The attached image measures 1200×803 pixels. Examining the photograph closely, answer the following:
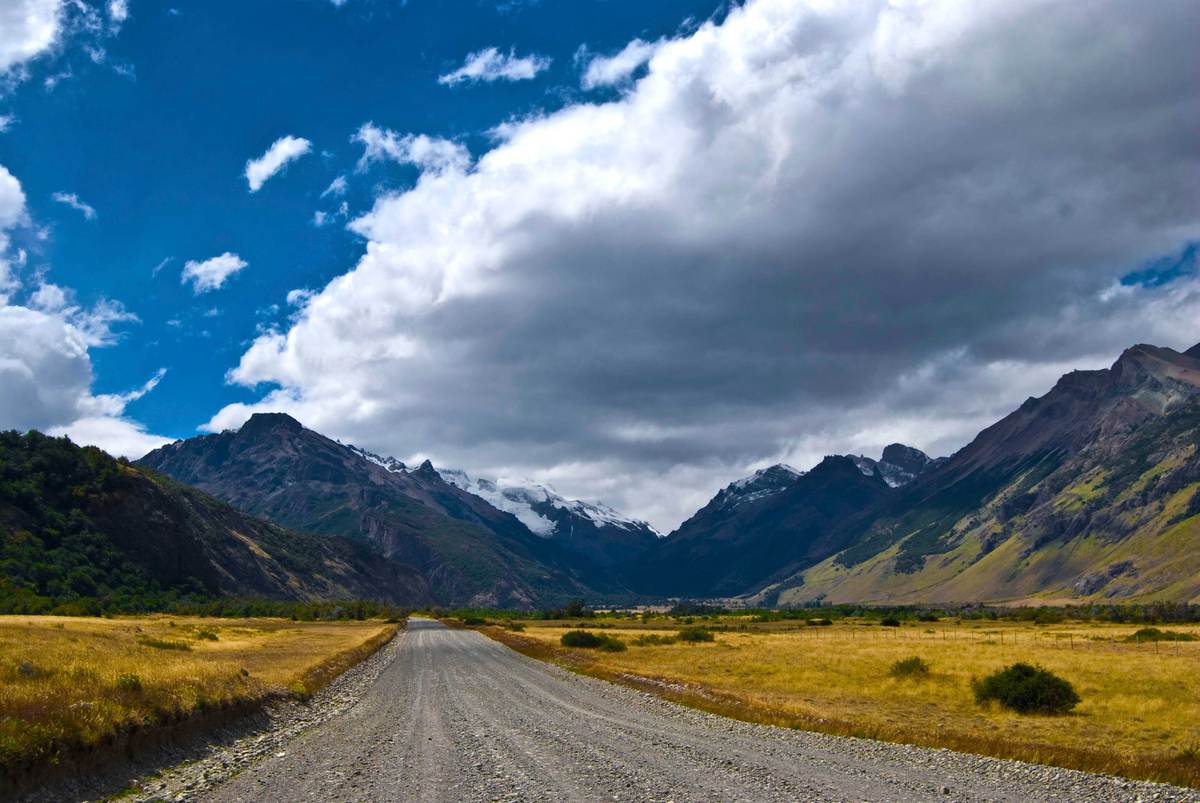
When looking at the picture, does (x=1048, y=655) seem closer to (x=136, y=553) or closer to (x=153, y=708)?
(x=153, y=708)

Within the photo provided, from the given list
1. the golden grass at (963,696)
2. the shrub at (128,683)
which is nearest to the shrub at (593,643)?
the golden grass at (963,696)

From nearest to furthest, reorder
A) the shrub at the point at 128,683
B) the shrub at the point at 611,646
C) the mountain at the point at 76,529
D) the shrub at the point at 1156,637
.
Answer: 1. the shrub at the point at 128,683
2. the shrub at the point at 1156,637
3. the shrub at the point at 611,646
4. the mountain at the point at 76,529

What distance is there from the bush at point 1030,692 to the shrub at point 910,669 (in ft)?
30.6

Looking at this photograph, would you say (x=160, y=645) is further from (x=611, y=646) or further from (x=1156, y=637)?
(x=1156, y=637)

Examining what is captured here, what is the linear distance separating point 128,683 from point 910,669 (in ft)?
135

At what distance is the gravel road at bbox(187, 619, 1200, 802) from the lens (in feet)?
63.6

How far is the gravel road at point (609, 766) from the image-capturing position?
19.4 meters

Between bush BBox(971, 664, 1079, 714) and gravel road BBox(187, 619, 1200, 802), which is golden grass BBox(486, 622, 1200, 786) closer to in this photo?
bush BBox(971, 664, 1079, 714)

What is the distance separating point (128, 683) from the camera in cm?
2569

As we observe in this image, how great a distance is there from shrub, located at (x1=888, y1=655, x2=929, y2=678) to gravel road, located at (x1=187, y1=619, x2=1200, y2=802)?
19.1m

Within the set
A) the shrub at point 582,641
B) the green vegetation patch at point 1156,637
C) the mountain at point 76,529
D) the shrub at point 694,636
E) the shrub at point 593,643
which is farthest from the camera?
the mountain at point 76,529

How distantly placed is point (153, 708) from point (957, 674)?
41.5 m

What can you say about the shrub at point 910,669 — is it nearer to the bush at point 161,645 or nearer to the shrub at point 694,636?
the bush at point 161,645

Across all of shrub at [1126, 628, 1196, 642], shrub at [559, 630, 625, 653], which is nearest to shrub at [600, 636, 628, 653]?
shrub at [559, 630, 625, 653]
